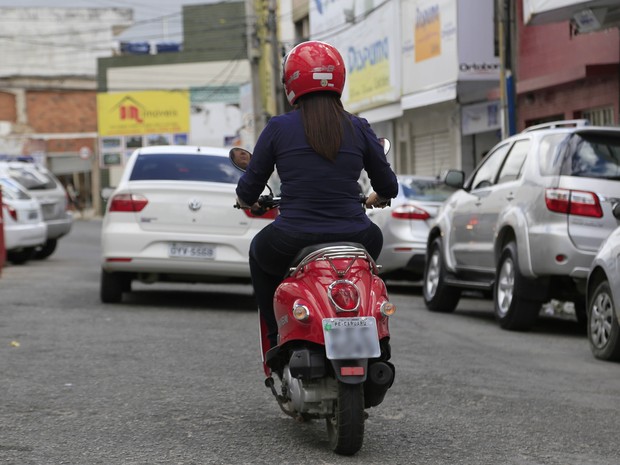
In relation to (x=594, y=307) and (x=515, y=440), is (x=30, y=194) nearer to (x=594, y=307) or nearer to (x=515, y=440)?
(x=594, y=307)

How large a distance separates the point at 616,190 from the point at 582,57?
37.1ft

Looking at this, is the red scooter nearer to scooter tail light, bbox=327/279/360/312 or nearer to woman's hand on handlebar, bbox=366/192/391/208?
scooter tail light, bbox=327/279/360/312

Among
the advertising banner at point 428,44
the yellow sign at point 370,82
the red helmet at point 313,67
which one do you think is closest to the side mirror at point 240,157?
the red helmet at point 313,67

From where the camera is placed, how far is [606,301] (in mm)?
9891

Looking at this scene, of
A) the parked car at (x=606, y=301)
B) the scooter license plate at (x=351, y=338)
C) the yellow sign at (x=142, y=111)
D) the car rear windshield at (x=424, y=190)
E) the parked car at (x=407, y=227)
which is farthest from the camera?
the yellow sign at (x=142, y=111)

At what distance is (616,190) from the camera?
10969mm

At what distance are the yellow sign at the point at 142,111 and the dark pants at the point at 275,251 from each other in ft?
201

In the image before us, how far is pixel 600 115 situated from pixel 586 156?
11.0m

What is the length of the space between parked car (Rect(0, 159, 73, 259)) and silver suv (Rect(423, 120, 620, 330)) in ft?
35.7

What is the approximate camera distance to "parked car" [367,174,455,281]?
1602 cm

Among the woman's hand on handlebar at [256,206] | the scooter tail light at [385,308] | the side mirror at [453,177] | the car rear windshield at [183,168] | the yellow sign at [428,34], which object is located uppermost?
the yellow sign at [428,34]

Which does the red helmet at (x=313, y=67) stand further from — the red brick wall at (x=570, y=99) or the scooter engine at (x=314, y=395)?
the red brick wall at (x=570, y=99)

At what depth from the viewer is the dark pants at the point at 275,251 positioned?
5855mm

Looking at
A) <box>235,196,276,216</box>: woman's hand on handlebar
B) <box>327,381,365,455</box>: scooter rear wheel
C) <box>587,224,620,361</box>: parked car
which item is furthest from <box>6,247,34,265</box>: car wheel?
<box>327,381,365,455</box>: scooter rear wheel
